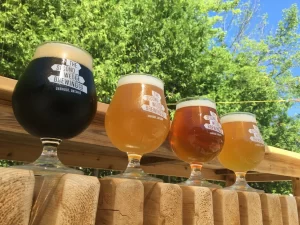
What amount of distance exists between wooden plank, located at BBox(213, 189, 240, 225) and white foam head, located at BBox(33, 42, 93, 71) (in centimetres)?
36

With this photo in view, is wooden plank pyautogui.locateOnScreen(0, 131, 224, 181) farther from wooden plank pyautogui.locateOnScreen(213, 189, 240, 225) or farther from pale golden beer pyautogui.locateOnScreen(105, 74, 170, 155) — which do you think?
wooden plank pyautogui.locateOnScreen(213, 189, 240, 225)

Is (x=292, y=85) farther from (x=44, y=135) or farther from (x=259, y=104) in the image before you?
(x=44, y=135)

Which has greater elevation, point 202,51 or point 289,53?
point 289,53

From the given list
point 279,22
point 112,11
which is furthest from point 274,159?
point 279,22

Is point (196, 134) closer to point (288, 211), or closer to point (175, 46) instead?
point (288, 211)

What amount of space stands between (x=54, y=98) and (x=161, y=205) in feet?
0.82

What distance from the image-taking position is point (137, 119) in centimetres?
68

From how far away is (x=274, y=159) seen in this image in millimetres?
1378

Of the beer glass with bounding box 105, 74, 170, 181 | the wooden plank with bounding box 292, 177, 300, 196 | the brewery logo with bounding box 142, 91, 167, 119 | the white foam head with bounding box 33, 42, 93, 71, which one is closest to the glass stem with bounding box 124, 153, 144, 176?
the beer glass with bounding box 105, 74, 170, 181

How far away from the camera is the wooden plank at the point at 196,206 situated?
1.93ft

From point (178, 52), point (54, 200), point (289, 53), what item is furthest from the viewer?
point (289, 53)

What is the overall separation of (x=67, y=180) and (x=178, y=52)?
698 cm

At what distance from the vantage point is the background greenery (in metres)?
5.26

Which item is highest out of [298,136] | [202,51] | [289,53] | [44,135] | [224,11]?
[224,11]
